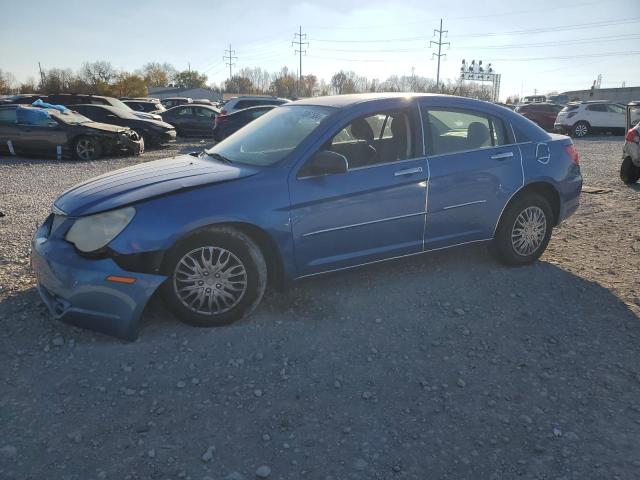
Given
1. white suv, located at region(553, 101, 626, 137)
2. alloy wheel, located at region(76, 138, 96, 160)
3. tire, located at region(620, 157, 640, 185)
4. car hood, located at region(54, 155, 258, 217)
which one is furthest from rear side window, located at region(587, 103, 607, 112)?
car hood, located at region(54, 155, 258, 217)

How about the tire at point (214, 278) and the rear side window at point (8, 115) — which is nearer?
the tire at point (214, 278)

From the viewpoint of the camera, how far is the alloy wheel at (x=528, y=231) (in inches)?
186

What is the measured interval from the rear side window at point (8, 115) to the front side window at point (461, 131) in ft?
42.5

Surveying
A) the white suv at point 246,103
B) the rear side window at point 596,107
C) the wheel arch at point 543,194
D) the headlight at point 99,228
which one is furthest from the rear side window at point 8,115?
the rear side window at point 596,107

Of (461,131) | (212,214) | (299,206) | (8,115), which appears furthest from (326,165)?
(8,115)

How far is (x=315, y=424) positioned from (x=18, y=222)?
5.54m

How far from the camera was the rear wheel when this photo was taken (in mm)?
22578

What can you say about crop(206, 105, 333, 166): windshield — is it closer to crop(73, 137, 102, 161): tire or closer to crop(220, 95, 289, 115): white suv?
crop(73, 137, 102, 161): tire

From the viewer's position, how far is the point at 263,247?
3.69m

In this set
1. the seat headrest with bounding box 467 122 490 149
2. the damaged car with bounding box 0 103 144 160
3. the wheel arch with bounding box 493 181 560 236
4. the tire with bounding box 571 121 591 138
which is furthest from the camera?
the tire with bounding box 571 121 591 138

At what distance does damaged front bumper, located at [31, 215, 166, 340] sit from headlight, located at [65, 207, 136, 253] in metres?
0.07

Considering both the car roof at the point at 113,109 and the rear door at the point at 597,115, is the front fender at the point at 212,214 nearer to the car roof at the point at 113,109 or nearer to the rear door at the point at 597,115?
the car roof at the point at 113,109

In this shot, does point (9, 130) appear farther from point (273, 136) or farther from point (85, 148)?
point (273, 136)

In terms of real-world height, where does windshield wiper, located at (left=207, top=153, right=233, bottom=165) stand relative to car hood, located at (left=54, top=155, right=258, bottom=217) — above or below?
above
